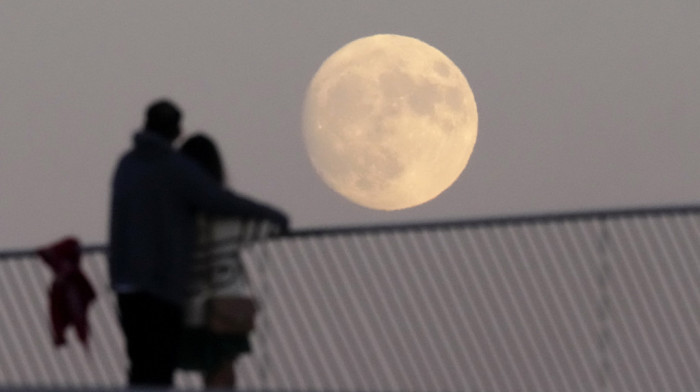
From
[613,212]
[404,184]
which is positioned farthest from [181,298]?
[404,184]

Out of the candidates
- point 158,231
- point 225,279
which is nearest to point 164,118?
point 158,231

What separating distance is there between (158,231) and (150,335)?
560 mm

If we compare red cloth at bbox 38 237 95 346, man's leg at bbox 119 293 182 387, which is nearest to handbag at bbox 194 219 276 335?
man's leg at bbox 119 293 182 387

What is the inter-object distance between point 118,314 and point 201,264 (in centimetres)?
53

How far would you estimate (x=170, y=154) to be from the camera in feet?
25.6

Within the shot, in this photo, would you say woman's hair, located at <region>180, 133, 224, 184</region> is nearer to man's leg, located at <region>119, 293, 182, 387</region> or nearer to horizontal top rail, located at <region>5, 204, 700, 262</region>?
man's leg, located at <region>119, 293, 182, 387</region>

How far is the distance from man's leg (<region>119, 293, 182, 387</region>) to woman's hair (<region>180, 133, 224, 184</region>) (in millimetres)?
779

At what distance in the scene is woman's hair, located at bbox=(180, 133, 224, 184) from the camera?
794cm

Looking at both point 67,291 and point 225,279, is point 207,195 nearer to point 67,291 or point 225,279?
point 225,279

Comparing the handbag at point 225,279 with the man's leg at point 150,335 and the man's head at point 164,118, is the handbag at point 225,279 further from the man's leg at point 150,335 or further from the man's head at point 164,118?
the man's head at point 164,118

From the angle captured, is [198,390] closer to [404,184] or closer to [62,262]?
[62,262]

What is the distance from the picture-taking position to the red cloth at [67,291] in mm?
8555

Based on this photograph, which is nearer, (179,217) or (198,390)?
(198,390)

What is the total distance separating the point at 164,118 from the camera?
7.79m
